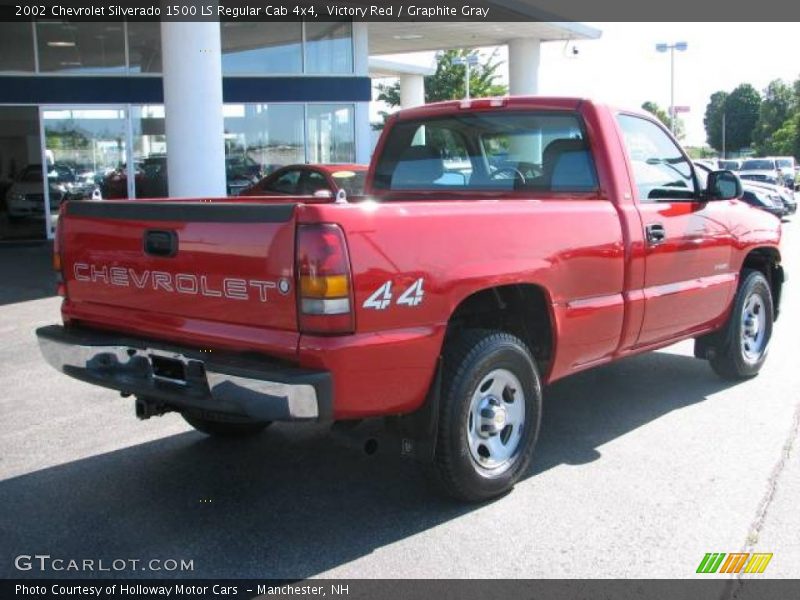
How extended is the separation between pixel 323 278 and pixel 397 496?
1.49 meters

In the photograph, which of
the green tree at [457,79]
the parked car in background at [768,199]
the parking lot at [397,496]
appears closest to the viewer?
the parking lot at [397,496]

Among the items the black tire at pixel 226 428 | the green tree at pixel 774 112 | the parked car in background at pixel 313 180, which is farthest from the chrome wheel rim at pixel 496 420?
the green tree at pixel 774 112

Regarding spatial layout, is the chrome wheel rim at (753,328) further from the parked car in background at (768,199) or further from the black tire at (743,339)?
the parked car in background at (768,199)

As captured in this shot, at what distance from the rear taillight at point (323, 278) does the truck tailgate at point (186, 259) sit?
58 mm

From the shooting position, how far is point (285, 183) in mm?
12922

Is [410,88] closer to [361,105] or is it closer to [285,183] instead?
[361,105]

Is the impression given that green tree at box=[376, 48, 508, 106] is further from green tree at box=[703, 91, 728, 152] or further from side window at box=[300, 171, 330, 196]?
green tree at box=[703, 91, 728, 152]

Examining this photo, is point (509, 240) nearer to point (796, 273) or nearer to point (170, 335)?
point (170, 335)

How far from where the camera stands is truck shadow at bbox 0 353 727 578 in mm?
3717

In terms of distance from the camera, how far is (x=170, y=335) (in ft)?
13.0

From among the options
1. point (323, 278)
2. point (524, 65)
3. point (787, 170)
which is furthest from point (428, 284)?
point (787, 170)

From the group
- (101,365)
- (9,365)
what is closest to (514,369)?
(101,365)

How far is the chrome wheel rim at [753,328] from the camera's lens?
648 cm

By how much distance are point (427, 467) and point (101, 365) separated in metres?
1.62
